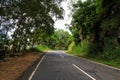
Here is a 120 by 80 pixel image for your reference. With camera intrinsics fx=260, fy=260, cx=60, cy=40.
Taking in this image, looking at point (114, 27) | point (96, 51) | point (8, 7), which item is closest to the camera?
point (8, 7)

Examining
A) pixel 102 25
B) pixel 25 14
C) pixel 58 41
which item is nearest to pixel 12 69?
pixel 25 14

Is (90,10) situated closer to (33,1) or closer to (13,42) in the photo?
(13,42)

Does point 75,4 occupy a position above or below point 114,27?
above

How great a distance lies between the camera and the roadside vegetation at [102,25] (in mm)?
35719

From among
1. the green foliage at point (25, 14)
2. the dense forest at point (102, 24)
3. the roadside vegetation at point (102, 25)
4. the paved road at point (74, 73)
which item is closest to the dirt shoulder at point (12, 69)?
the paved road at point (74, 73)

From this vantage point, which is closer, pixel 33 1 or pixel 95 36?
pixel 33 1

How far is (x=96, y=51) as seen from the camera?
44625mm

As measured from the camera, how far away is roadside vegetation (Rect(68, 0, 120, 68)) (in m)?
35.7

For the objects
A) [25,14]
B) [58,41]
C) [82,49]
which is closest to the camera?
[25,14]

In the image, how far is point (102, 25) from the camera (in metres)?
38.7

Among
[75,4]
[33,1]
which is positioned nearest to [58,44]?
[75,4]

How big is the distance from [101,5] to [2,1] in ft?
75.2

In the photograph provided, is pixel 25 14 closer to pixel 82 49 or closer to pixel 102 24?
pixel 102 24

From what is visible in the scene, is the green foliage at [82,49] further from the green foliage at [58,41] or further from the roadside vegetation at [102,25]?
the green foliage at [58,41]
